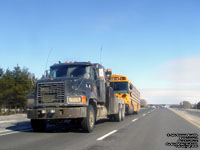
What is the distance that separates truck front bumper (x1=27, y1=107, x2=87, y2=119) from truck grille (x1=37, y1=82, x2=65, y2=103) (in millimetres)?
405

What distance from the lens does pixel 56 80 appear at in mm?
10211

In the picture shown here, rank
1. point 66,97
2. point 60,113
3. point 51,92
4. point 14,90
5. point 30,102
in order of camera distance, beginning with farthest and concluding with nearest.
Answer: point 14,90 < point 30,102 < point 51,92 < point 66,97 < point 60,113

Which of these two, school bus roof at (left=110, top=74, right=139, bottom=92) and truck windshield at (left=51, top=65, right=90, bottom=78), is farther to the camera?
school bus roof at (left=110, top=74, right=139, bottom=92)

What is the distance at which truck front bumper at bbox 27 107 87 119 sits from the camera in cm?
955

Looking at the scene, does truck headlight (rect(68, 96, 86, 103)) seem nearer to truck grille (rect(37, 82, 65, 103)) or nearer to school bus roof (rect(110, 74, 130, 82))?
truck grille (rect(37, 82, 65, 103))

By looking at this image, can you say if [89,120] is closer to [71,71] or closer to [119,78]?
[71,71]

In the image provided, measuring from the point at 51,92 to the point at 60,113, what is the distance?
100 centimetres

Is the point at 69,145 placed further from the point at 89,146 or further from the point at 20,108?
the point at 20,108

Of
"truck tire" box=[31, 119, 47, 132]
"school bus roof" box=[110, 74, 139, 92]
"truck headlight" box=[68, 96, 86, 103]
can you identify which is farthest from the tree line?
"truck headlight" box=[68, 96, 86, 103]

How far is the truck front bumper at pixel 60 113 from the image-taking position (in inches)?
376

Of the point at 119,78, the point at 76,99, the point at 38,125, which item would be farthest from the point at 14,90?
the point at 76,99

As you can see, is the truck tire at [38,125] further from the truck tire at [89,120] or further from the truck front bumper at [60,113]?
the truck tire at [89,120]

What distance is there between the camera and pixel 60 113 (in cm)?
961

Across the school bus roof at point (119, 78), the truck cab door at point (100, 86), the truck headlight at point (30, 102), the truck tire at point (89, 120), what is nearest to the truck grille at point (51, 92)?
the truck headlight at point (30, 102)
